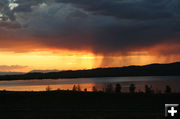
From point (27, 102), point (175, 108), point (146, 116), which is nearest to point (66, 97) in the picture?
point (27, 102)

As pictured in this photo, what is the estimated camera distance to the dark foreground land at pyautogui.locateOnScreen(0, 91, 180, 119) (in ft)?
56.7

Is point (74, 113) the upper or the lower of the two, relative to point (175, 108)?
lower

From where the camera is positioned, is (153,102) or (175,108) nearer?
(175,108)

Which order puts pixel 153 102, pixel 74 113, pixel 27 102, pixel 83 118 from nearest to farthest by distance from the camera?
1. pixel 83 118
2. pixel 74 113
3. pixel 153 102
4. pixel 27 102

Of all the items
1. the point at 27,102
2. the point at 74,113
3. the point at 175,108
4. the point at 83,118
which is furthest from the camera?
the point at 27,102

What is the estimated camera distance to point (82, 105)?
22.2 meters

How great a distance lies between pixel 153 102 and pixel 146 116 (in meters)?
6.68

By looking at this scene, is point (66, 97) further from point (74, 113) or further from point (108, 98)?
point (74, 113)

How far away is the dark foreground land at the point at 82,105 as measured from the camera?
17.3 metres

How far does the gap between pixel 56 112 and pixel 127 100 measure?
7805mm

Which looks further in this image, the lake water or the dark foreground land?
the lake water

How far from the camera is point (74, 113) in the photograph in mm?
18109

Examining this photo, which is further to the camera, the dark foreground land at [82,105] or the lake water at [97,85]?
the lake water at [97,85]

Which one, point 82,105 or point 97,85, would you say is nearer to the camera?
point 82,105
